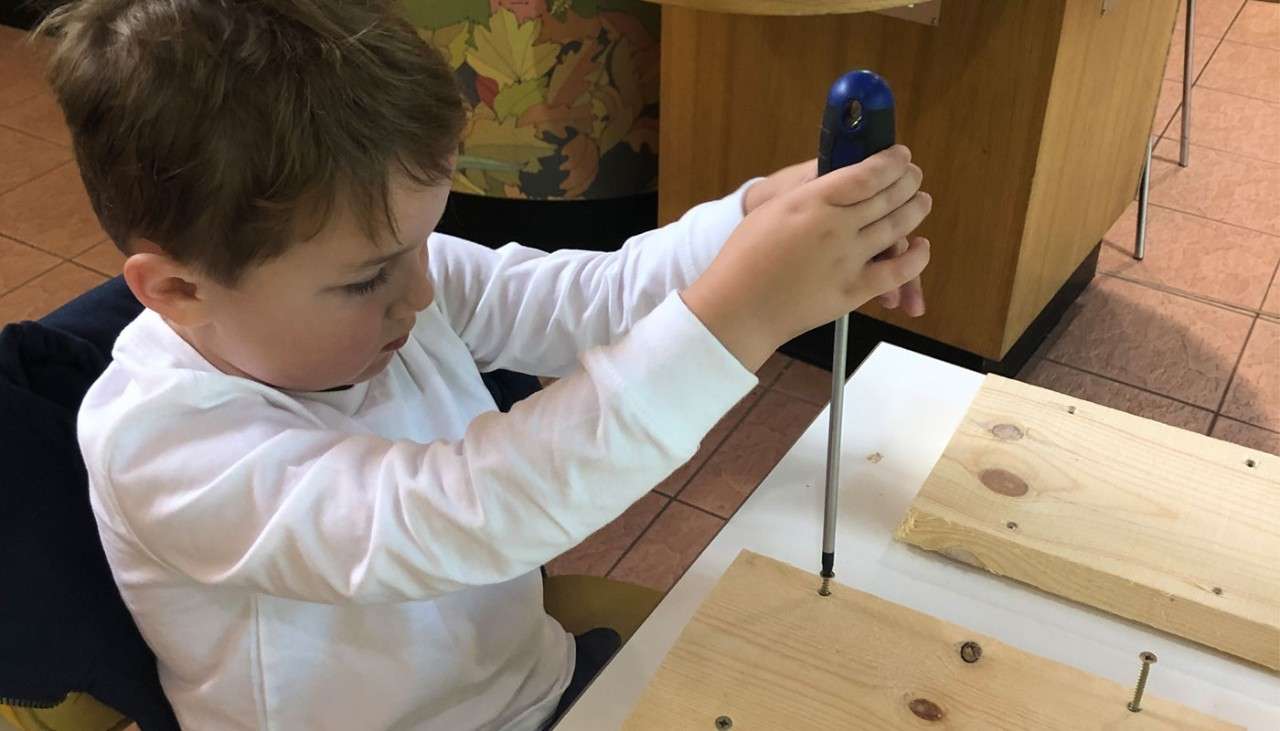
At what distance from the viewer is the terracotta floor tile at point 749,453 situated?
1839 millimetres

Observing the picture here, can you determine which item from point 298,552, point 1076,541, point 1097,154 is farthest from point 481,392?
point 1097,154

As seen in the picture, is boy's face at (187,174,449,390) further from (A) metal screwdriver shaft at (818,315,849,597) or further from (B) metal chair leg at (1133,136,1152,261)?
(B) metal chair leg at (1133,136,1152,261)

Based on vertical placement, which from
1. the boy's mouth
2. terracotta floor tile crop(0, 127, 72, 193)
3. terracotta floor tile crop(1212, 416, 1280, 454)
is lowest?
terracotta floor tile crop(1212, 416, 1280, 454)

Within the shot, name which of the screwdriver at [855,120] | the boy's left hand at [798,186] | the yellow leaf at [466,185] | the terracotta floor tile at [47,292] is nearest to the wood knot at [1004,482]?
the boy's left hand at [798,186]

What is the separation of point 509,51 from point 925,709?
163 cm

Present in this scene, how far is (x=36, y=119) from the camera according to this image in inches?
117

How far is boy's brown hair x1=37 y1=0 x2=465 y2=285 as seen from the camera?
2.01 feet

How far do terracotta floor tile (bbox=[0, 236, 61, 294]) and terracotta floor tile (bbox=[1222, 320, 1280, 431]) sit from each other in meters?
2.21

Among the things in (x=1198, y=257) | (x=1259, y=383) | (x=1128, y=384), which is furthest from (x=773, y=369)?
(x=1198, y=257)

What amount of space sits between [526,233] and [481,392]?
1392mm

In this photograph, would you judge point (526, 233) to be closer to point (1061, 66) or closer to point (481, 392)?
point (1061, 66)

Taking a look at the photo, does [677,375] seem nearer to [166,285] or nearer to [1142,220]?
[166,285]

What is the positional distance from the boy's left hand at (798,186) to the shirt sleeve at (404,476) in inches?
5.8

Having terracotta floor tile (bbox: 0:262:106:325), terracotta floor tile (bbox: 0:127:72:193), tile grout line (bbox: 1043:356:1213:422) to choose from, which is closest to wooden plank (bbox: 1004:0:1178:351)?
tile grout line (bbox: 1043:356:1213:422)
